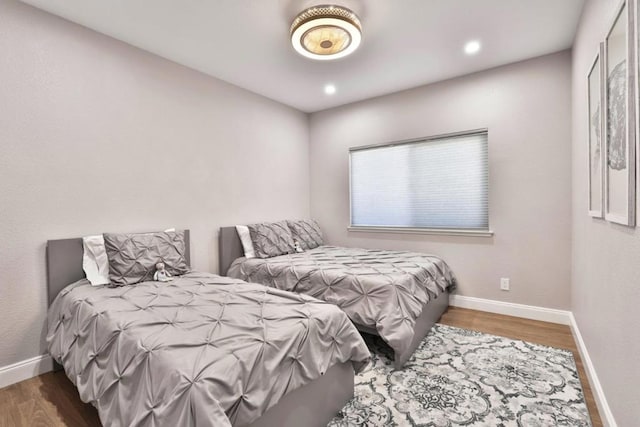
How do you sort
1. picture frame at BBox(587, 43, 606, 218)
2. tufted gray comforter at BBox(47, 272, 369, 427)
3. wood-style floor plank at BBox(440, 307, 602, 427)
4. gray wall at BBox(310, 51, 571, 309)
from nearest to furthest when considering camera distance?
tufted gray comforter at BBox(47, 272, 369, 427) < picture frame at BBox(587, 43, 606, 218) < wood-style floor plank at BBox(440, 307, 602, 427) < gray wall at BBox(310, 51, 571, 309)

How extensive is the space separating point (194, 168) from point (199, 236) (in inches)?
28.5

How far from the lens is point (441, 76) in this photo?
344 centimetres

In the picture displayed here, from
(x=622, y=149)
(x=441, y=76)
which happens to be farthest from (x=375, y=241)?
(x=622, y=149)

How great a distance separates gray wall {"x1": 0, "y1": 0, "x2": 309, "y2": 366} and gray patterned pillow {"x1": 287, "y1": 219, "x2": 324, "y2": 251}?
2.02ft

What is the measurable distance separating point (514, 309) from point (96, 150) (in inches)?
166

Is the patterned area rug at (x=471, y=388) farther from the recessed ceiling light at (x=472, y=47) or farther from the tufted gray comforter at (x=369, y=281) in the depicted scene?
the recessed ceiling light at (x=472, y=47)

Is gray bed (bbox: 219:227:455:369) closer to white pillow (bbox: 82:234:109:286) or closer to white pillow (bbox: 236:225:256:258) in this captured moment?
white pillow (bbox: 236:225:256:258)

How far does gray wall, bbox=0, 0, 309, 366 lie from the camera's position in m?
2.12

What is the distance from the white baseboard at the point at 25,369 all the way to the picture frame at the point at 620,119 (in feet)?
11.7

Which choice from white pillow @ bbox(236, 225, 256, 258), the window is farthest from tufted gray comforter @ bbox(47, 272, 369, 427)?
the window

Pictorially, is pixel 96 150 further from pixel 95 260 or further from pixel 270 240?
pixel 270 240

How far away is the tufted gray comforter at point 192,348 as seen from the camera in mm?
Answer: 1140

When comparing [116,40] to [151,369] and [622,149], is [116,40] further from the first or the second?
[622,149]

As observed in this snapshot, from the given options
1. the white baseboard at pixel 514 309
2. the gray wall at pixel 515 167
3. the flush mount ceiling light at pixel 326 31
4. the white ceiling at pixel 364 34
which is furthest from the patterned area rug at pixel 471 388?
the white ceiling at pixel 364 34
